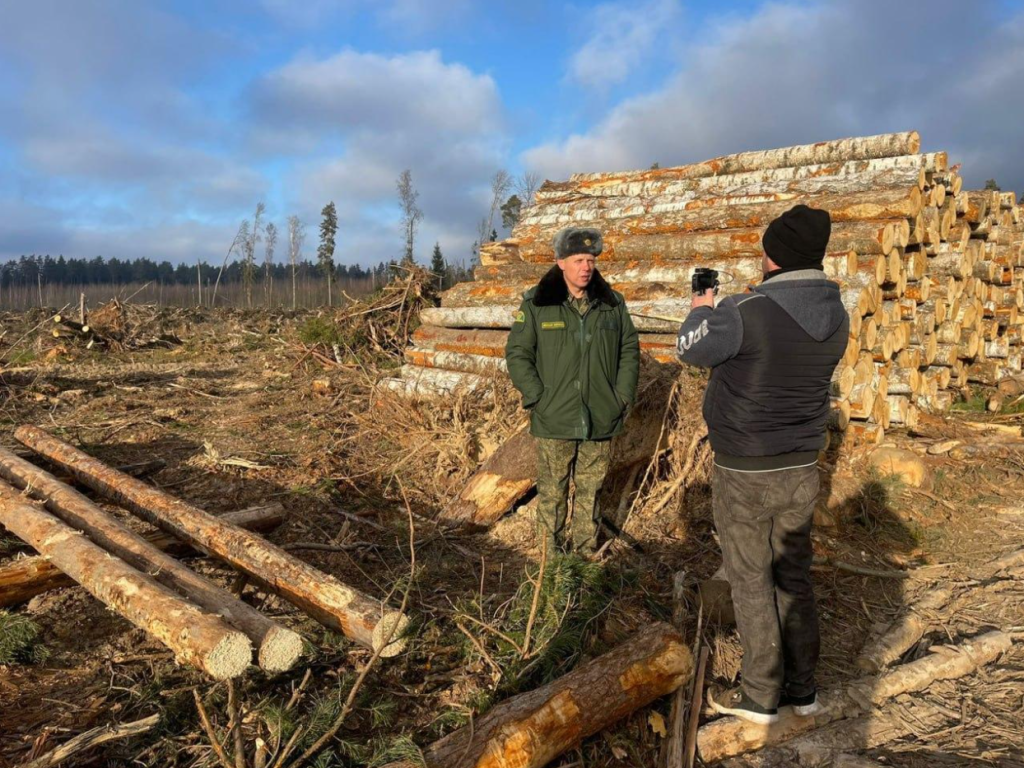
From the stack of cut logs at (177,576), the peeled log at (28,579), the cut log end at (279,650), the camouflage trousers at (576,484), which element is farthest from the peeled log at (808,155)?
the peeled log at (28,579)

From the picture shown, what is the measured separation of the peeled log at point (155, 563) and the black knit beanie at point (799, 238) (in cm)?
292

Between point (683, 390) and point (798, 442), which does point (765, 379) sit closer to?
point (798, 442)

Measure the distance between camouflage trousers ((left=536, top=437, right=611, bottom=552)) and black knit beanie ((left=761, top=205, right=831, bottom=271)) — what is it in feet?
6.66

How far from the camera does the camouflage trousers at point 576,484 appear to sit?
4.72 m

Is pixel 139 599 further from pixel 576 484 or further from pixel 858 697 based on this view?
pixel 858 697

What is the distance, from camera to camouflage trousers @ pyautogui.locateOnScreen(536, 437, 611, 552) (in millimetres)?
4723

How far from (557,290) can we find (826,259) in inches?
131

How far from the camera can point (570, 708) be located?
9.64 ft

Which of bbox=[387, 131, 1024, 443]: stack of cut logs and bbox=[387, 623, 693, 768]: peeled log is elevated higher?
bbox=[387, 131, 1024, 443]: stack of cut logs

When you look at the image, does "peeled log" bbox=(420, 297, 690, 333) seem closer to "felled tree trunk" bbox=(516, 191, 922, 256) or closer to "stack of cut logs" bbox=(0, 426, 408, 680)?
"felled tree trunk" bbox=(516, 191, 922, 256)

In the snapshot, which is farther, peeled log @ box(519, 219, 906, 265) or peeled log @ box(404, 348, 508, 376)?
peeled log @ box(404, 348, 508, 376)

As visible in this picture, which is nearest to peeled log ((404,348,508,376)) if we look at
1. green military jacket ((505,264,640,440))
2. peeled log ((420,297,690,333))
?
peeled log ((420,297,690,333))

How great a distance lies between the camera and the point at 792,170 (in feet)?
27.2

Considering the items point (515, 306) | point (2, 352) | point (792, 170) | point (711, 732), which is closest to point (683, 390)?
point (515, 306)
